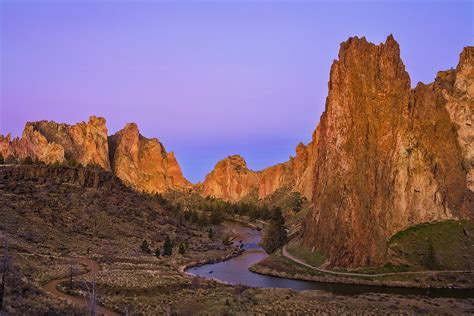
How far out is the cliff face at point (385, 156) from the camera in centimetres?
7862

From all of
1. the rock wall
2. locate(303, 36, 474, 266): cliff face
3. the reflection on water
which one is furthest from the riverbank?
the rock wall

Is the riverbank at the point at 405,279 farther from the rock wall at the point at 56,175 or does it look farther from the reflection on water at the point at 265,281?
the rock wall at the point at 56,175

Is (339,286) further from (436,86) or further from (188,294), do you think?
(436,86)

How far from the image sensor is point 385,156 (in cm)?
8144

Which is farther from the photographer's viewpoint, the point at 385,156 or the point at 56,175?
the point at 56,175

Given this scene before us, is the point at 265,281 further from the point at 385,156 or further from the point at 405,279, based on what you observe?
the point at 385,156

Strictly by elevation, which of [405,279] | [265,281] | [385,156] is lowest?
[265,281]

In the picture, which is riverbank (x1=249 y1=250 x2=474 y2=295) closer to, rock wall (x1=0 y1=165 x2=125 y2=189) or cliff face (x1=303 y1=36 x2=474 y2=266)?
cliff face (x1=303 y1=36 x2=474 y2=266)

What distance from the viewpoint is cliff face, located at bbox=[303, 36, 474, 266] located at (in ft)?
258

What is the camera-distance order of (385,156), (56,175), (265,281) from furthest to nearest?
(56,175), (385,156), (265,281)

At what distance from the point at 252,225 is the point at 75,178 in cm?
7963

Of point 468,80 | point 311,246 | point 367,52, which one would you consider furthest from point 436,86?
point 311,246

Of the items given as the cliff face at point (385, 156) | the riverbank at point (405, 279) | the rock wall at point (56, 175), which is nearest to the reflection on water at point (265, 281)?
the riverbank at point (405, 279)

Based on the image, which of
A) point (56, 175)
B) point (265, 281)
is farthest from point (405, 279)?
point (56, 175)
